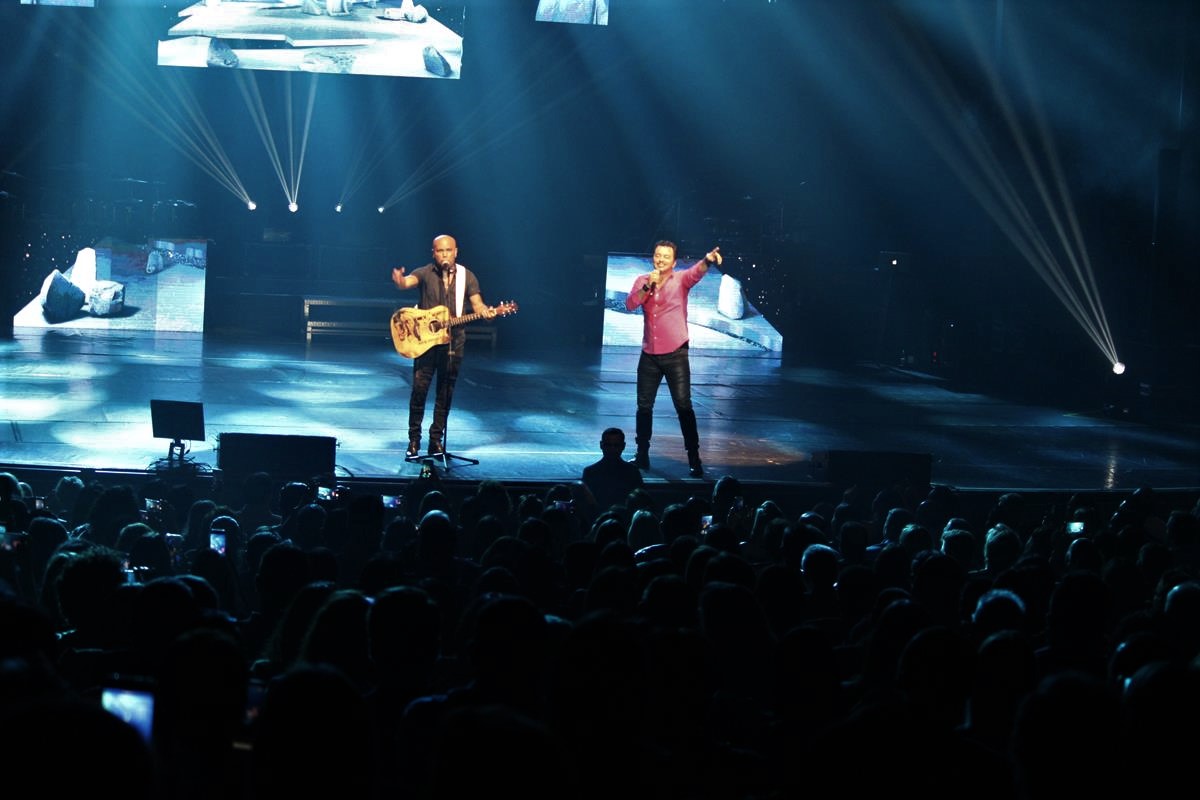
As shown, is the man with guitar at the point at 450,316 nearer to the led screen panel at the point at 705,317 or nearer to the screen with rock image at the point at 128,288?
the screen with rock image at the point at 128,288

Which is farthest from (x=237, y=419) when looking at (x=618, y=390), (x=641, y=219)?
(x=641, y=219)

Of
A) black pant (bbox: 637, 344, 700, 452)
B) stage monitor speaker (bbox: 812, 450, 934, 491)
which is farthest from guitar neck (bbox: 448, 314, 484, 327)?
stage monitor speaker (bbox: 812, 450, 934, 491)

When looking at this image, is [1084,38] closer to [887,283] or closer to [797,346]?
[887,283]

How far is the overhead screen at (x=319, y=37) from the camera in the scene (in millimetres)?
19234

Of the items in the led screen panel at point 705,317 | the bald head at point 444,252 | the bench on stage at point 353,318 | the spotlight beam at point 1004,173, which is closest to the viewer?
the bald head at point 444,252

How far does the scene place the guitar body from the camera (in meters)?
10.5

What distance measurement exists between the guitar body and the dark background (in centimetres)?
959

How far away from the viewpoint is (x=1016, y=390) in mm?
17703

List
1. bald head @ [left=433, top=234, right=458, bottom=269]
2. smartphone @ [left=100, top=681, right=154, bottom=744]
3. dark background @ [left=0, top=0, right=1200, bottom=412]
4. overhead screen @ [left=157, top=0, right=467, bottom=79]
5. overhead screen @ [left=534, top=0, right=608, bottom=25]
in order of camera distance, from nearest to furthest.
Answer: smartphone @ [left=100, top=681, right=154, bottom=744] < bald head @ [left=433, top=234, right=458, bottom=269] < dark background @ [left=0, top=0, right=1200, bottom=412] < overhead screen @ [left=157, top=0, right=467, bottom=79] < overhead screen @ [left=534, top=0, right=608, bottom=25]

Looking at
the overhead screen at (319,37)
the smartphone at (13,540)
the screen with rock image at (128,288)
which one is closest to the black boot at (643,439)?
the smartphone at (13,540)

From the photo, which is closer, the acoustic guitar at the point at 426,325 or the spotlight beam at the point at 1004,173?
the acoustic guitar at the point at 426,325

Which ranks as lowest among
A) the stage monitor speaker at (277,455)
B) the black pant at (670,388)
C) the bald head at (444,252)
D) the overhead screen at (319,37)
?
the stage monitor speaker at (277,455)

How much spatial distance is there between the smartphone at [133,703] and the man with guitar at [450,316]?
286 inches

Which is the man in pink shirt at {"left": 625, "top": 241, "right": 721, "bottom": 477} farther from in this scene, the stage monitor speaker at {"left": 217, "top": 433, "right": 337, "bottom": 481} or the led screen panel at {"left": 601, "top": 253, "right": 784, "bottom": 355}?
the led screen panel at {"left": 601, "top": 253, "right": 784, "bottom": 355}
